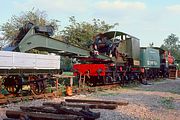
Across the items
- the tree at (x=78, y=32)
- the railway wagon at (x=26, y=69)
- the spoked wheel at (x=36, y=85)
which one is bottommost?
the spoked wheel at (x=36, y=85)

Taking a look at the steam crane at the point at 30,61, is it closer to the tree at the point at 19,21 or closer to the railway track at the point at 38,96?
the railway track at the point at 38,96

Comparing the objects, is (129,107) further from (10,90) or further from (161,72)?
(161,72)

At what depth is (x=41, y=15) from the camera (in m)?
32.6

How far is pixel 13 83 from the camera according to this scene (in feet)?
37.9

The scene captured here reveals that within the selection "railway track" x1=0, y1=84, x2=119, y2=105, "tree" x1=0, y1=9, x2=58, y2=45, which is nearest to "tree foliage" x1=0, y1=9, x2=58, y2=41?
"tree" x1=0, y1=9, x2=58, y2=45

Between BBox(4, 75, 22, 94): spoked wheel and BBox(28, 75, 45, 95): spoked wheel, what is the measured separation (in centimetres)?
50

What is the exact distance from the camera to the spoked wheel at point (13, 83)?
36.9ft

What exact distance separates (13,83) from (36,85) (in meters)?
0.92

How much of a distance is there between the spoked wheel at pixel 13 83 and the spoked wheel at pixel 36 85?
504mm

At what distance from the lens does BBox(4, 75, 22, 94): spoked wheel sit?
11.2 m

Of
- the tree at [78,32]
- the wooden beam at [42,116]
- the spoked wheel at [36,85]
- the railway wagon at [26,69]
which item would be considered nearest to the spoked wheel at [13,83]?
the railway wagon at [26,69]

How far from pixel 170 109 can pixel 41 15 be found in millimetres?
24932

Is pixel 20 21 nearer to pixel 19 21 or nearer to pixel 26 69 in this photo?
pixel 19 21

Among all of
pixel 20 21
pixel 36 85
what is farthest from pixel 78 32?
pixel 36 85
